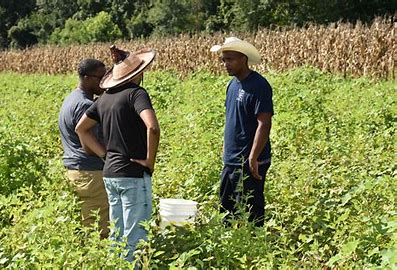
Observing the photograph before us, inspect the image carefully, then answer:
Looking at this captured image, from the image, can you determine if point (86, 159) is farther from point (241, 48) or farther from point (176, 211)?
point (241, 48)

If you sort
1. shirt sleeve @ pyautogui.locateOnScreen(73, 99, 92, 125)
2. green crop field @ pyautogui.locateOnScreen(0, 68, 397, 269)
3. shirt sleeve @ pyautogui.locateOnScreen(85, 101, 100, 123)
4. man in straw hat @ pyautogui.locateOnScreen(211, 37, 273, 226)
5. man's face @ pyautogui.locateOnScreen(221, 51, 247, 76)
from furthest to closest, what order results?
shirt sleeve @ pyautogui.locateOnScreen(73, 99, 92, 125)
man's face @ pyautogui.locateOnScreen(221, 51, 247, 76)
man in straw hat @ pyautogui.locateOnScreen(211, 37, 273, 226)
shirt sleeve @ pyautogui.locateOnScreen(85, 101, 100, 123)
green crop field @ pyautogui.locateOnScreen(0, 68, 397, 269)

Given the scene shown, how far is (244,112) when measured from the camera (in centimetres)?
479

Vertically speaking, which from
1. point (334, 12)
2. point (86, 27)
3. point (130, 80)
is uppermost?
point (130, 80)

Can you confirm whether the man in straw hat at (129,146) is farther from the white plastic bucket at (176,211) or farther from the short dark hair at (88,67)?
the short dark hair at (88,67)

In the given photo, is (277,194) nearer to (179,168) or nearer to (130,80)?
(179,168)

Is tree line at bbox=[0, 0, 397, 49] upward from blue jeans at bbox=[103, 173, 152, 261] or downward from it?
downward

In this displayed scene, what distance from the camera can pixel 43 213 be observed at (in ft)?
15.0

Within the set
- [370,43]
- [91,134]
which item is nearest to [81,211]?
[91,134]

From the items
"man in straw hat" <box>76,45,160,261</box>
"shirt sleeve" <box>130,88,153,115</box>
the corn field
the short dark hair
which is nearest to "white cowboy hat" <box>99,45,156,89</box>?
"man in straw hat" <box>76,45,160,261</box>

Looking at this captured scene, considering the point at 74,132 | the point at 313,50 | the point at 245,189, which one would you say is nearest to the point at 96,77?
the point at 74,132

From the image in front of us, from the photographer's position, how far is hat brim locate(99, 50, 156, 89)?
14.3ft

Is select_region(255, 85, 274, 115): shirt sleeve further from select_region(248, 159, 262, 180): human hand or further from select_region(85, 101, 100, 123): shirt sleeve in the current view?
select_region(85, 101, 100, 123): shirt sleeve

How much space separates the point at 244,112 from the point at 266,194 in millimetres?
1218

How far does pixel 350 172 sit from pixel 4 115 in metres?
7.86
